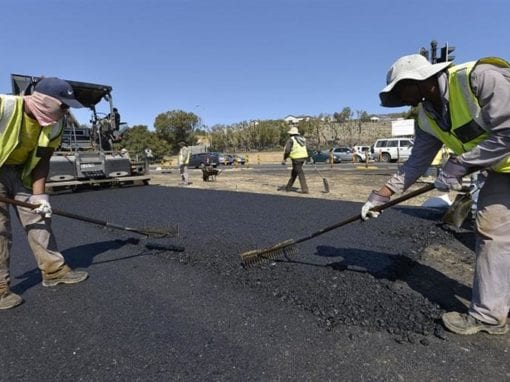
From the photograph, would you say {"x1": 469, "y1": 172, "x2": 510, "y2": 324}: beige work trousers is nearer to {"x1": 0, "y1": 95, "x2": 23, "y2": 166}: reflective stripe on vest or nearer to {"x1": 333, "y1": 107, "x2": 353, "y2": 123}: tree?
{"x1": 0, "y1": 95, "x2": 23, "y2": 166}: reflective stripe on vest

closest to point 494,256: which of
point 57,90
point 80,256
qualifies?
point 57,90

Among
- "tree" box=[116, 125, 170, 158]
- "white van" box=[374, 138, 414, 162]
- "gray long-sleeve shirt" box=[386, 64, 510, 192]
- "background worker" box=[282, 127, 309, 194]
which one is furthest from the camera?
"tree" box=[116, 125, 170, 158]

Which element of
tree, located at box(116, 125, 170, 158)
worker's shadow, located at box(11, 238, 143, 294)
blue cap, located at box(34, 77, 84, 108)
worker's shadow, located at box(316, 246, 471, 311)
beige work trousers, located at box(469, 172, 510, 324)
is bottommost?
worker's shadow, located at box(316, 246, 471, 311)

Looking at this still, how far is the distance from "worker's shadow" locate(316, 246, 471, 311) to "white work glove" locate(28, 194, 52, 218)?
235cm

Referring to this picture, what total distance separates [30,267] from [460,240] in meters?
4.48

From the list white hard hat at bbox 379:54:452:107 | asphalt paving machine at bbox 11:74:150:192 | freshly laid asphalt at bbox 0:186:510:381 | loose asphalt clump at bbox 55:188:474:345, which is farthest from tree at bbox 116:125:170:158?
white hard hat at bbox 379:54:452:107

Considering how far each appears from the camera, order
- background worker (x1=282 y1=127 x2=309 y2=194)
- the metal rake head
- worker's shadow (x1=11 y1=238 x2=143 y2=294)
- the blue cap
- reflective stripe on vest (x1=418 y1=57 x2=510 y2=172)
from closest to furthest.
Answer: reflective stripe on vest (x1=418 y1=57 x2=510 y2=172)
the blue cap
worker's shadow (x1=11 y1=238 x2=143 y2=294)
the metal rake head
background worker (x1=282 y1=127 x2=309 y2=194)

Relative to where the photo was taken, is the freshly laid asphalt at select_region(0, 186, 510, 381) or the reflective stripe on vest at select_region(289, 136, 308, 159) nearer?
the freshly laid asphalt at select_region(0, 186, 510, 381)

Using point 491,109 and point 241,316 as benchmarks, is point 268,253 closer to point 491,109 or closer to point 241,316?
point 241,316

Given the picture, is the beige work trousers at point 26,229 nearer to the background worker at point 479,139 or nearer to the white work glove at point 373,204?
the white work glove at point 373,204

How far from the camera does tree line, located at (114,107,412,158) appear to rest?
47.0 metres

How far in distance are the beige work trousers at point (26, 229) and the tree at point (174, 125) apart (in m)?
44.4

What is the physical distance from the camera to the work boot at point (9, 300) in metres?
2.58

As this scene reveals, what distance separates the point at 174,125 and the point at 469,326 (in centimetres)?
4709
